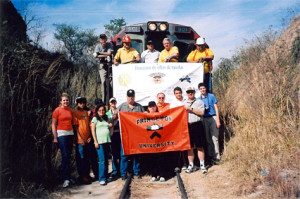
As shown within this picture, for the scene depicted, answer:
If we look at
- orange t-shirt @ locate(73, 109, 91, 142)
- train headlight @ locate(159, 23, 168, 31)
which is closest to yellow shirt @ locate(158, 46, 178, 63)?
train headlight @ locate(159, 23, 168, 31)

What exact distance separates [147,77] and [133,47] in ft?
6.04

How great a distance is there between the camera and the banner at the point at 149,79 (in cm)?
763

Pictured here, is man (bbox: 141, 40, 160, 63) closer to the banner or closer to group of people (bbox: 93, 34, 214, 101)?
group of people (bbox: 93, 34, 214, 101)

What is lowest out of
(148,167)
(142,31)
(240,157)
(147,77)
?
(148,167)

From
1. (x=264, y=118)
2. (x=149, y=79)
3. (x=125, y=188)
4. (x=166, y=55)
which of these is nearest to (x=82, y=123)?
(x=125, y=188)

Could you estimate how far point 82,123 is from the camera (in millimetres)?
6543

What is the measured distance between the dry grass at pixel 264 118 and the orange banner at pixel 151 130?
1596 mm

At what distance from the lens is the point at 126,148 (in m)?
6.41

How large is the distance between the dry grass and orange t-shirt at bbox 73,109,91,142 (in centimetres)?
363

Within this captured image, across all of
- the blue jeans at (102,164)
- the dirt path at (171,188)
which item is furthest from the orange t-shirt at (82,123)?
the dirt path at (171,188)

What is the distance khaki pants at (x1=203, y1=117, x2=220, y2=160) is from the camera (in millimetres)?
7152

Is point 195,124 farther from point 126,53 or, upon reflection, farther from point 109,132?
point 126,53

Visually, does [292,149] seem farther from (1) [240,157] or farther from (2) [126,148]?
(2) [126,148]

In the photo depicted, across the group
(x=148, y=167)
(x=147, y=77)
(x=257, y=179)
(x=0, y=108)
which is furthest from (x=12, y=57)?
(x=257, y=179)
